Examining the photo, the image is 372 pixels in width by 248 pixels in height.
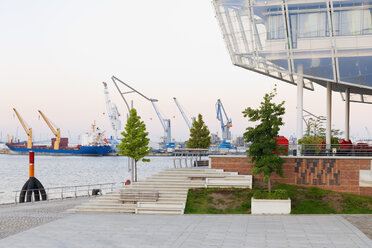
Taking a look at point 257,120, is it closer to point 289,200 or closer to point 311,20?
point 289,200

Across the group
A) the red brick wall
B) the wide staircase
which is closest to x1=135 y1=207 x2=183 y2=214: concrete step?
the wide staircase

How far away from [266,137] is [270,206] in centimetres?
372

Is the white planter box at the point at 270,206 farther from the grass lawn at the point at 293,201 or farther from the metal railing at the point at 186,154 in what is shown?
the metal railing at the point at 186,154

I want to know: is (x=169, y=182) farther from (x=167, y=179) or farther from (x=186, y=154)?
(x=186, y=154)

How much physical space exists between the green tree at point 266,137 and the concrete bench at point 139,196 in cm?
551

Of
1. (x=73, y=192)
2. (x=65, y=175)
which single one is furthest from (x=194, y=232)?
(x=65, y=175)

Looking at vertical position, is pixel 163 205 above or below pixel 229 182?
below

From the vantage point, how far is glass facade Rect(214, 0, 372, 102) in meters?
27.6

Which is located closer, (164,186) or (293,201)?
(293,201)

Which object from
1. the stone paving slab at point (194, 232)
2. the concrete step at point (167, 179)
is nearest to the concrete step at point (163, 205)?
the stone paving slab at point (194, 232)

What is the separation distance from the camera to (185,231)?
17516 millimetres

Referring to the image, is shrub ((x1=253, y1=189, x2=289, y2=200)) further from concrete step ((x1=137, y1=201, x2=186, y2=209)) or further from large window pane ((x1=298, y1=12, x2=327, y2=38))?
large window pane ((x1=298, y1=12, x2=327, y2=38))

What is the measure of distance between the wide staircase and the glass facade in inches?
348

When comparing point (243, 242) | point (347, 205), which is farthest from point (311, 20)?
point (243, 242)
